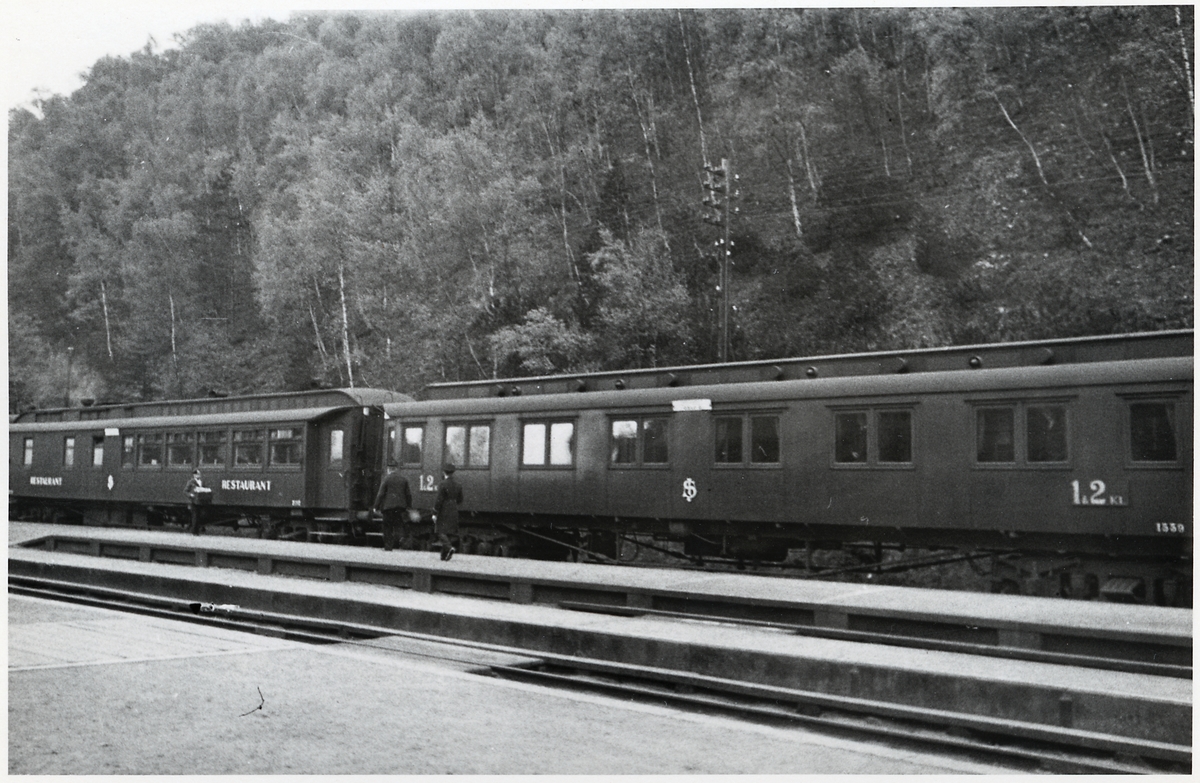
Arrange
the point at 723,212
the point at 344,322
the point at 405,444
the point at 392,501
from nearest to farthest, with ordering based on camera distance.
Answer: the point at 392,501 < the point at 405,444 < the point at 723,212 < the point at 344,322

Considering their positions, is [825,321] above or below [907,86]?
below

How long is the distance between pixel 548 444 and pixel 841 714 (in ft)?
35.1

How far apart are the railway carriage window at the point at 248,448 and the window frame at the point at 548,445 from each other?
301 inches

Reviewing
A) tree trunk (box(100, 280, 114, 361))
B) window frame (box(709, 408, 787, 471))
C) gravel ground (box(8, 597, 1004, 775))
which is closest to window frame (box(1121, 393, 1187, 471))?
window frame (box(709, 408, 787, 471))

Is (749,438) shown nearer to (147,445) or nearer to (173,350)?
(173,350)

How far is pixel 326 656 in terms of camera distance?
356 inches

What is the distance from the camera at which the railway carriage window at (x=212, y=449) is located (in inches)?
940

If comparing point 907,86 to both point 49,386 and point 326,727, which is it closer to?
point 326,727

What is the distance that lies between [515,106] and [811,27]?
7.53 meters

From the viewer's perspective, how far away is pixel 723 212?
817 inches

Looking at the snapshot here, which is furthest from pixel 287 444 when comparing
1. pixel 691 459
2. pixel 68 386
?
pixel 691 459

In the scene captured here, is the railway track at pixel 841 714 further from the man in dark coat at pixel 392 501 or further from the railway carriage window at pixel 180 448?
the railway carriage window at pixel 180 448

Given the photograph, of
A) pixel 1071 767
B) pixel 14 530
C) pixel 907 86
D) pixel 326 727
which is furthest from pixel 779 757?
pixel 14 530

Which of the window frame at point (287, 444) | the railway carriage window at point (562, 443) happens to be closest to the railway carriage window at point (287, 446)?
the window frame at point (287, 444)
